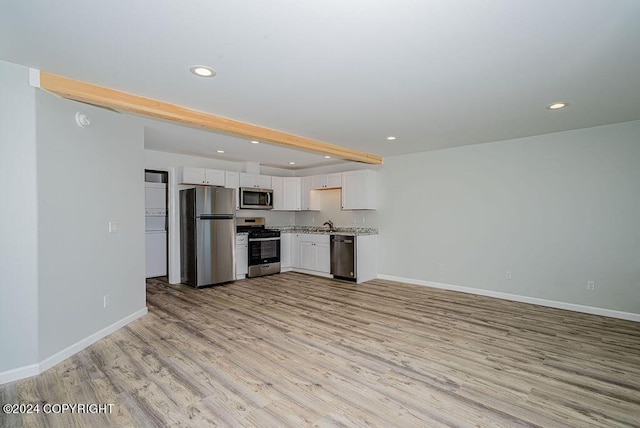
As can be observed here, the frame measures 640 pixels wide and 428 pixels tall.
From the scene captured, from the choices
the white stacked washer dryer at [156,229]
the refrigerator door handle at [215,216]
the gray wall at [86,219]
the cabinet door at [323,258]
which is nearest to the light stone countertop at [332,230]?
the cabinet door at [323,258]

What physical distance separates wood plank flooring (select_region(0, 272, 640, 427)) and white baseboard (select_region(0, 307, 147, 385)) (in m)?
0.07

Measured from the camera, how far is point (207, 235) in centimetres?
553

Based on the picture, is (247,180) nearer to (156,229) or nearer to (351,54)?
(156,229)

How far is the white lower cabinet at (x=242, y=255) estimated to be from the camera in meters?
6.17

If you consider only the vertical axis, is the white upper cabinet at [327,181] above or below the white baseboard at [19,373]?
above

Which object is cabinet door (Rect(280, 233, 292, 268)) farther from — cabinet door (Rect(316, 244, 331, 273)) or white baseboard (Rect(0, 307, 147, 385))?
white baseboard (Rect(0, 307, 147, 385))

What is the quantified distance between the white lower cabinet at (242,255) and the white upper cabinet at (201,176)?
3.80 ft

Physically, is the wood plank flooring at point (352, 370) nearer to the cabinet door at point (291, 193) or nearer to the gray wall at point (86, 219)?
the gray wall at point (86, 219)

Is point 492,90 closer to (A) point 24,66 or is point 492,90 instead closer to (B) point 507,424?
(B) point 507,424

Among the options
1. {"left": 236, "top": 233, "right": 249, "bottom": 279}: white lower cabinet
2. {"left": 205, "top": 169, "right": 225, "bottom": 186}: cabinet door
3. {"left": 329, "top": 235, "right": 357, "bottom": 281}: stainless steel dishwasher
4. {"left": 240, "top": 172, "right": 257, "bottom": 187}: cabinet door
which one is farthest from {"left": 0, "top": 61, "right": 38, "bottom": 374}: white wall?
{"left": 329, "top": 235, "right": 357, "bottom": 281}: stainless steel dishwasher

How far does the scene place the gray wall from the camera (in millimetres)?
2633

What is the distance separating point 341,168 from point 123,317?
16.4 feet

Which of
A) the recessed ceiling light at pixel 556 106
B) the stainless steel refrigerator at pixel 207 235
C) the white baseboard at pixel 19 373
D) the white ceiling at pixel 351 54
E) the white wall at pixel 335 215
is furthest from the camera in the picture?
the white wall at pixel 335 215

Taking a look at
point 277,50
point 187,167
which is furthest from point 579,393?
point 187,167
